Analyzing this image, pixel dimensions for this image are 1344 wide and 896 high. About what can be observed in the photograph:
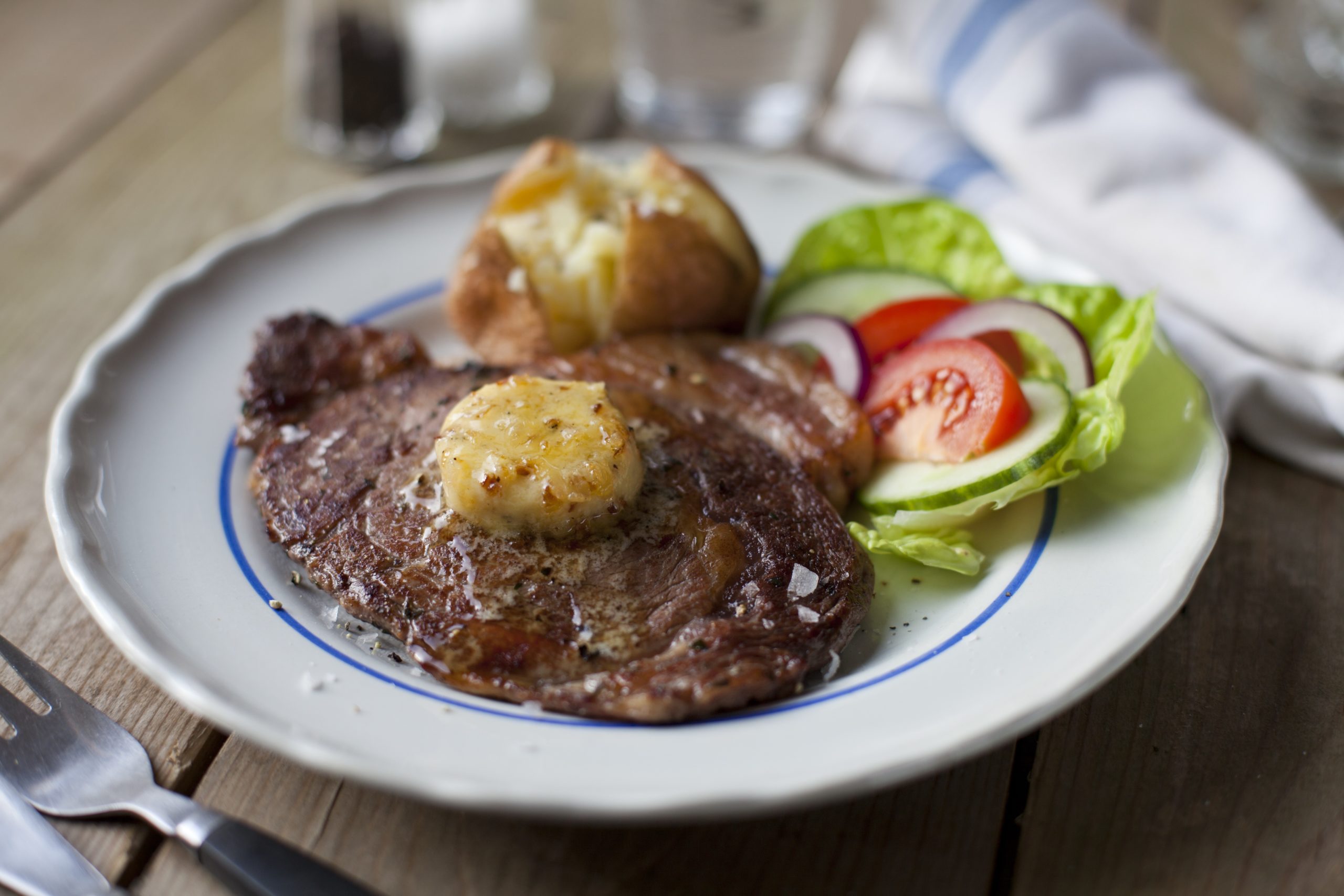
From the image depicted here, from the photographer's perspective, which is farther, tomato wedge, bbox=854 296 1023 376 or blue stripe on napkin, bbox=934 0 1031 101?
blue stripe on napkin, bbox=934 0 1031 101

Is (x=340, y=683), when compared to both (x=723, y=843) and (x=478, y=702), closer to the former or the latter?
(x=478, y=702)

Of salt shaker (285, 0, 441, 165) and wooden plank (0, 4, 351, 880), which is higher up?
salt shaker (285, 0, 441, 165)

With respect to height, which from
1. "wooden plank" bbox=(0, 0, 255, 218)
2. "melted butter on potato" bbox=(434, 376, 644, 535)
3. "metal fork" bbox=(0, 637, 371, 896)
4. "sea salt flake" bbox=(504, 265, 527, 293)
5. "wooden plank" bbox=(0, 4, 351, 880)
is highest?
"melted butter on potato" bbox=(434, 376, 644, 535)

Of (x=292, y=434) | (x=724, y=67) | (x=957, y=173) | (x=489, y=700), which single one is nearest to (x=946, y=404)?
(x=489, y=700)

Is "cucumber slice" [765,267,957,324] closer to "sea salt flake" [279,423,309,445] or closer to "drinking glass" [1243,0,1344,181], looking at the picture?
"sea salt flake" [279,423,309,445]

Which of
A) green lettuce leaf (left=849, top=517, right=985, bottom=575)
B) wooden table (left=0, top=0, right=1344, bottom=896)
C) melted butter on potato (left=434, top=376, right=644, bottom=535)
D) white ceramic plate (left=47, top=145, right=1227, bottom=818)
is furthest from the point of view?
green lettuce leaf (left=849, top=517, right=985, bottom=575)

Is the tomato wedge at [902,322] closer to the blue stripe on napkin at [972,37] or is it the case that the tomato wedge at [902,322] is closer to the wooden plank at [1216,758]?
the wooden plank at [1216,758]

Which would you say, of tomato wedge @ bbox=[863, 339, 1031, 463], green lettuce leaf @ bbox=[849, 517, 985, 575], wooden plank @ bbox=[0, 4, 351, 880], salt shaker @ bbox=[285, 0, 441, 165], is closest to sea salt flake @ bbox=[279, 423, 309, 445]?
wooden plank @ bbox=[0, 4, 351, 880]

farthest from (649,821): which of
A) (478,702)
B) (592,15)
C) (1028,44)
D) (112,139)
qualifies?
(592,15)
